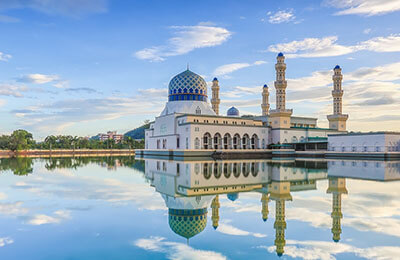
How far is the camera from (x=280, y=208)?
7.38 m

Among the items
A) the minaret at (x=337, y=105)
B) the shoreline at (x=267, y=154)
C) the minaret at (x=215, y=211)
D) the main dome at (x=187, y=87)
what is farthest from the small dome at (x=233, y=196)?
the minaret at (x=337, y=105)

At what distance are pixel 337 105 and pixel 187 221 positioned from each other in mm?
45411

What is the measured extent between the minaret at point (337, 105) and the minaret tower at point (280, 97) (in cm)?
763

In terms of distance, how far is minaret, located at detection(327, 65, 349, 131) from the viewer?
46250 mm

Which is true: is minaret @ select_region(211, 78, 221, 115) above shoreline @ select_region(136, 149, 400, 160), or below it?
above

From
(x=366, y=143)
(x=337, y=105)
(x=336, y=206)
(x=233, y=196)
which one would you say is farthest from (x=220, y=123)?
(x=336, y=206)

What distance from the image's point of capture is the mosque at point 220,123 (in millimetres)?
39562

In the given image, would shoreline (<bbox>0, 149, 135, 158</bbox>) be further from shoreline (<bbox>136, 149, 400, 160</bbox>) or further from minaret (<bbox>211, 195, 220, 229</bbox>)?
minaret (<bbox>211, 195, 220, 229</bbox>)

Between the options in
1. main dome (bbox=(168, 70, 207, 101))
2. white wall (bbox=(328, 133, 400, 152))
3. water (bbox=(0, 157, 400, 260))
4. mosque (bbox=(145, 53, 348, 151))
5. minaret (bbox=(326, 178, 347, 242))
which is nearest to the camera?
water (bbox=(0, 157, 400, 260))

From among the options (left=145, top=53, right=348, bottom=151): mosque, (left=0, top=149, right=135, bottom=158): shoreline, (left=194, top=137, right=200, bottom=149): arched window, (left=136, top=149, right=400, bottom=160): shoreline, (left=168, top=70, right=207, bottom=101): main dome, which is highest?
(left=168, top=70, right=207, bottom=101): main dome

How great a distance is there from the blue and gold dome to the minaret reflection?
4.12 ft

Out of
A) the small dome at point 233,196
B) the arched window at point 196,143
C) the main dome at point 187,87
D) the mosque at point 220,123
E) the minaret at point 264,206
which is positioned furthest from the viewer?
the main dome at point 187,87

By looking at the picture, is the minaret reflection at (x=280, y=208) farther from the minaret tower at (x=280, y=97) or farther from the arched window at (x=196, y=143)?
the minaret tower at (x=280, y=97)

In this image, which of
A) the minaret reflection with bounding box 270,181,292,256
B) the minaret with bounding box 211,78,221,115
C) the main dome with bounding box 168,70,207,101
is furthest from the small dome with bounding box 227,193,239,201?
the minaret with bounding box 211,78,221,115
